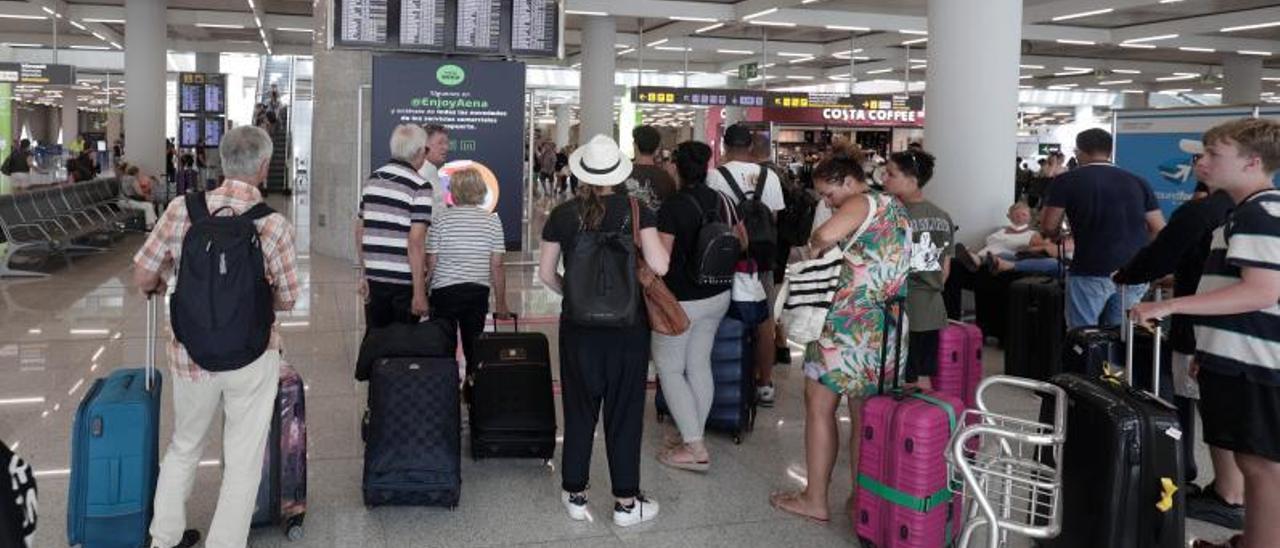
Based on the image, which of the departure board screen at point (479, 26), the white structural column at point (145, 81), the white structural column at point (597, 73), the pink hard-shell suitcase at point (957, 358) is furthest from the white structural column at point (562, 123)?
the pink hard-shell suitcase at point (957, 358)

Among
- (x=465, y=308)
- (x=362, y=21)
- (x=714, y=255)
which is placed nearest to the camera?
(x=714, y=255)

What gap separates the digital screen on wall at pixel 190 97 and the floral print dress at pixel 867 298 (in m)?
20.3

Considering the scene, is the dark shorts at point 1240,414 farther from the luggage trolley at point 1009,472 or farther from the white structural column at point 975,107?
the white structural column at point 975,107

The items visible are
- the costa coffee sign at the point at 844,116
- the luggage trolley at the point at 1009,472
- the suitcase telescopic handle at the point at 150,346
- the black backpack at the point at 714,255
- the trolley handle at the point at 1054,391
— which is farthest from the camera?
the costa coffee sign at the point at 844,116

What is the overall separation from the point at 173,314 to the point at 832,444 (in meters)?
2.37

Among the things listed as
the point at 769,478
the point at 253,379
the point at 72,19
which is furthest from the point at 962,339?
the point at 72,19

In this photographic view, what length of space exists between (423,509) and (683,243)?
1532 millimetres

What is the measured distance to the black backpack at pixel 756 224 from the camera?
5.39 meters

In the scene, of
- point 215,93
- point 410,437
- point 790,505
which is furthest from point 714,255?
point 215,93

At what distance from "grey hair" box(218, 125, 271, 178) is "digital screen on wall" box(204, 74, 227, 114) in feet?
64.9

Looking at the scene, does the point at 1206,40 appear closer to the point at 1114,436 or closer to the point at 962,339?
the point at 962,339

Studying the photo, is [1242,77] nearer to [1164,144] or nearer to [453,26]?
[1164,144]

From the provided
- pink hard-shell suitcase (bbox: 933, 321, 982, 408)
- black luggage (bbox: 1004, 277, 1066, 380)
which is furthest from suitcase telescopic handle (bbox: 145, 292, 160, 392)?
black luggage (bbox: 1004, 277, 1066, 380)

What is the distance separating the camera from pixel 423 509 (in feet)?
14.1
